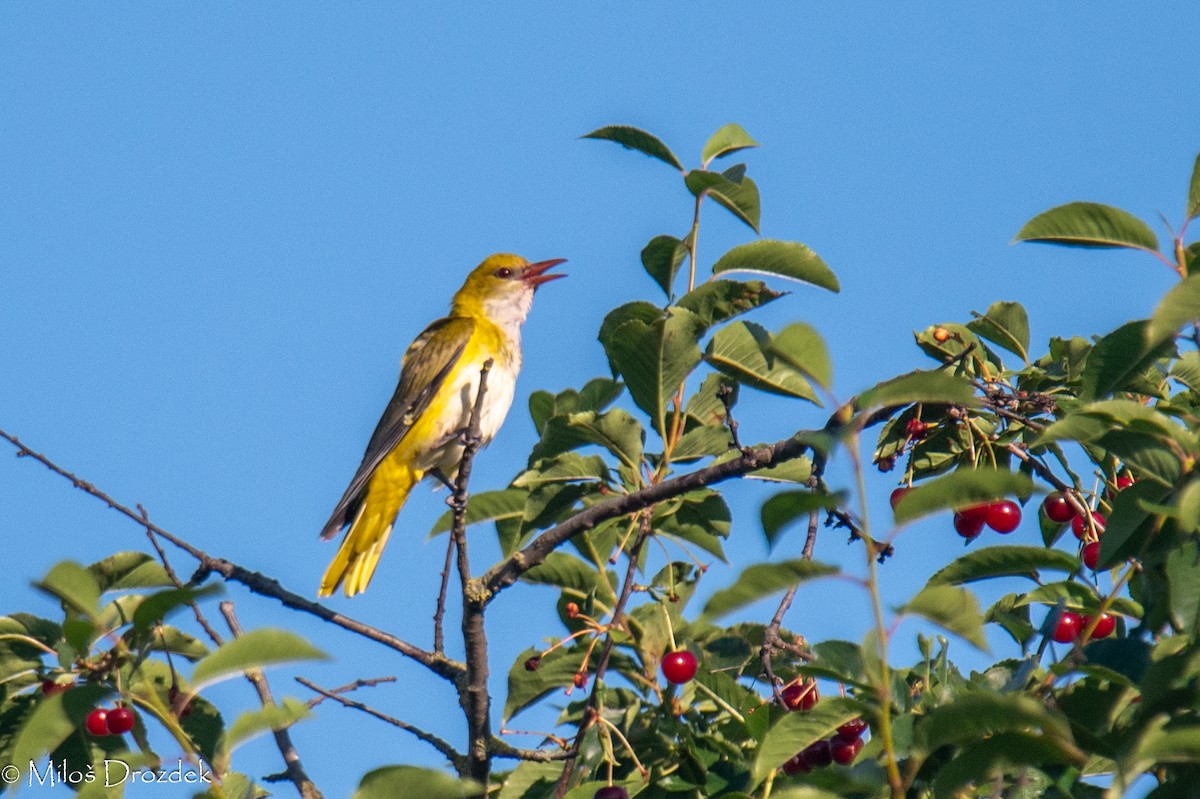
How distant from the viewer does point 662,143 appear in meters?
3.30

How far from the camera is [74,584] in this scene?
6.44ft

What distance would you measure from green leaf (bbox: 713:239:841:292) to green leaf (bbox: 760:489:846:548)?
1.40 metres

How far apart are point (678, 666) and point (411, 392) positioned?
14.5 feet

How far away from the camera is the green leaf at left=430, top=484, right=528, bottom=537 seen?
3814 millimetres

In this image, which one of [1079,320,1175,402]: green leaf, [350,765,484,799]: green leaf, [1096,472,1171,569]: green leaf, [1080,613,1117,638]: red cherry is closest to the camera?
[350,765,484,799]: green leaf

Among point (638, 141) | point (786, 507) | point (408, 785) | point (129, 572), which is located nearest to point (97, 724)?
point (129, 572)

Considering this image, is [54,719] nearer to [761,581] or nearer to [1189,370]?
[761,581]

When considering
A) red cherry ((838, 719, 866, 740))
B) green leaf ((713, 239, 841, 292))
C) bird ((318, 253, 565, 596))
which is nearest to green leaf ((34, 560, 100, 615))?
red cherry ((838, 719, 866, 740))

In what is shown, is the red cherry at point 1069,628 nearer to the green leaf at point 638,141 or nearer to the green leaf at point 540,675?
the green leaf at point 540,675

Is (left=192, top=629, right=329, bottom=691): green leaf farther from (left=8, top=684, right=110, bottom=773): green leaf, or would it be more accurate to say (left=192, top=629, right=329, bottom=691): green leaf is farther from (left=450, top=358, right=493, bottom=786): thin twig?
(left=450, top=358, right=493, bottom=786): thin twig

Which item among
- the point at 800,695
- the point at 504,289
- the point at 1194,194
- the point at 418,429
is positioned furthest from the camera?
the point at 504,289

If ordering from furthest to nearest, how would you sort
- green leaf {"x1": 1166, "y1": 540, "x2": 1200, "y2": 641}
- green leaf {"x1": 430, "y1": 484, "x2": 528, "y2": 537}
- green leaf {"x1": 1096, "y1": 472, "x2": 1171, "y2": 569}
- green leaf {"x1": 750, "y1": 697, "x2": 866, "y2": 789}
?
green leaf {"x1": 430, "y1": 484, "x2": 528, "y2": 537} < green leaf {"x1": 750, "y1": 697, "x2": 866, "y2": 789} < green leaf {"x1": 1096, "y1": 472, "x2": 1171, "y2": 569} < green leaf {"x1": 1166, "y1": 540, "x2": 1200, "y2": 641}

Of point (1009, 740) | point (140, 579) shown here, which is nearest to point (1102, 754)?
point (1009, 740)

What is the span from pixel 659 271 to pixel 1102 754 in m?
1.68
